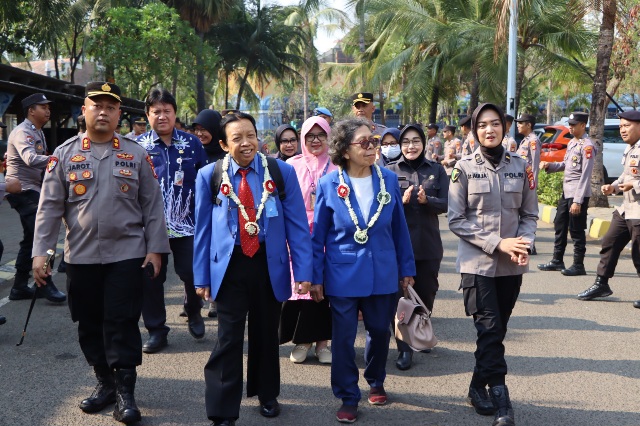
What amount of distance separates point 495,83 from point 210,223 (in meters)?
19.3

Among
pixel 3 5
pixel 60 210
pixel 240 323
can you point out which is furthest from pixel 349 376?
pixel 3 5

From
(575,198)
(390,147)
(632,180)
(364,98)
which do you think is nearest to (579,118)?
(575,198)

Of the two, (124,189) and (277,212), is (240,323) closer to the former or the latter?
(277,212)

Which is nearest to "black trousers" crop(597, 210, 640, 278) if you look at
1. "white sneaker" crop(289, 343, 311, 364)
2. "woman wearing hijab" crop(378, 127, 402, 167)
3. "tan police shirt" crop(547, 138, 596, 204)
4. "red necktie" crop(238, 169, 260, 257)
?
"tan police shirt" crop(547, 138, 596, 204)

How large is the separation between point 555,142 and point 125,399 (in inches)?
719

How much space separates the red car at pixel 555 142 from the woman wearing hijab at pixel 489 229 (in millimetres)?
15159

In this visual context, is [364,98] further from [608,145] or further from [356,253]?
[608,145]

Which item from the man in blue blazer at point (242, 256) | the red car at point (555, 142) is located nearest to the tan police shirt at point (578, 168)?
the man in blue blazer at point (242, 256)

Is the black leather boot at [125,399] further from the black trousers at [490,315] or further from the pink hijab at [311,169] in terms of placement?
the black trousers at [490,315]

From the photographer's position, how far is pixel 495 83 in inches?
871

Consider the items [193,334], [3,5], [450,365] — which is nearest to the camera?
[450,365]

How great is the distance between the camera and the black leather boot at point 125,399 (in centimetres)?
426

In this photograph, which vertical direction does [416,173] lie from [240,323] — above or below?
above

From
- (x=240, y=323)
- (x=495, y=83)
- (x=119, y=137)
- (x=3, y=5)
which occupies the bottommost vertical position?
(x=240, y=323)
